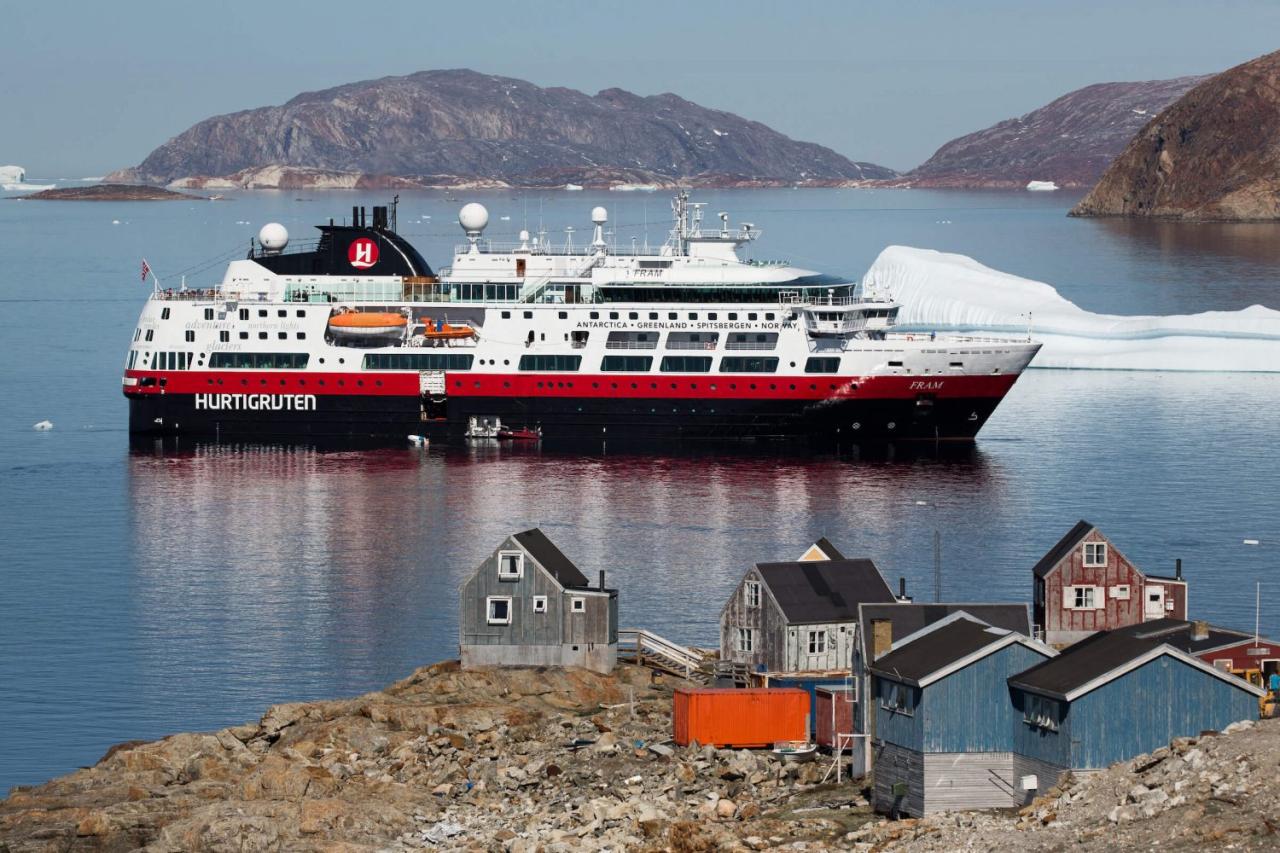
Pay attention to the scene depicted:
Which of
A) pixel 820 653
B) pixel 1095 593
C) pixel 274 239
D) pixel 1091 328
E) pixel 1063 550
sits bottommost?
pixel 820 653

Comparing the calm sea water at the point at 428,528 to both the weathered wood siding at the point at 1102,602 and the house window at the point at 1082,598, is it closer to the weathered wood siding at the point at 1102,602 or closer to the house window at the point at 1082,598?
the weathered wood siding at the point at 1102,602

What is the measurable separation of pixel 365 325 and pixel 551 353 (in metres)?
5.69

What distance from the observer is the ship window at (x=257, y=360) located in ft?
222

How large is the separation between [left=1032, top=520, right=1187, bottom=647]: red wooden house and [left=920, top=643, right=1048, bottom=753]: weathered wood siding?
8.90m

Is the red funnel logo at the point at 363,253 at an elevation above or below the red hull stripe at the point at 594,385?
above

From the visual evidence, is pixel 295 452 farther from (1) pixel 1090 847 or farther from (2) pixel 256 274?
(1) pixel 1090 847

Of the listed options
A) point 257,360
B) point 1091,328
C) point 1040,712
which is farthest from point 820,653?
point 1091,328

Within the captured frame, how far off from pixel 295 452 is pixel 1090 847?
4646cm

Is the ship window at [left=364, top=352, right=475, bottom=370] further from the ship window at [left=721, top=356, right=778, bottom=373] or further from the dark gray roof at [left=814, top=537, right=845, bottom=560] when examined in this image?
the dark gray roof at [left=814, top=537, right=845, bottom=560]

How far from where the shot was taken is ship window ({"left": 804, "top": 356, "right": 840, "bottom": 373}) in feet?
213

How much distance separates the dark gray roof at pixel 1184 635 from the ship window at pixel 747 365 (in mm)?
32412

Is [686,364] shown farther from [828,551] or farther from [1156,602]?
[1156,602]

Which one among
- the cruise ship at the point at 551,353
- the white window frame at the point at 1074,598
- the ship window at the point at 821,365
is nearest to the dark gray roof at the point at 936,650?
the white window frame at the point at 1074,598

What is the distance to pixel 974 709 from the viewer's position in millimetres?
26969
